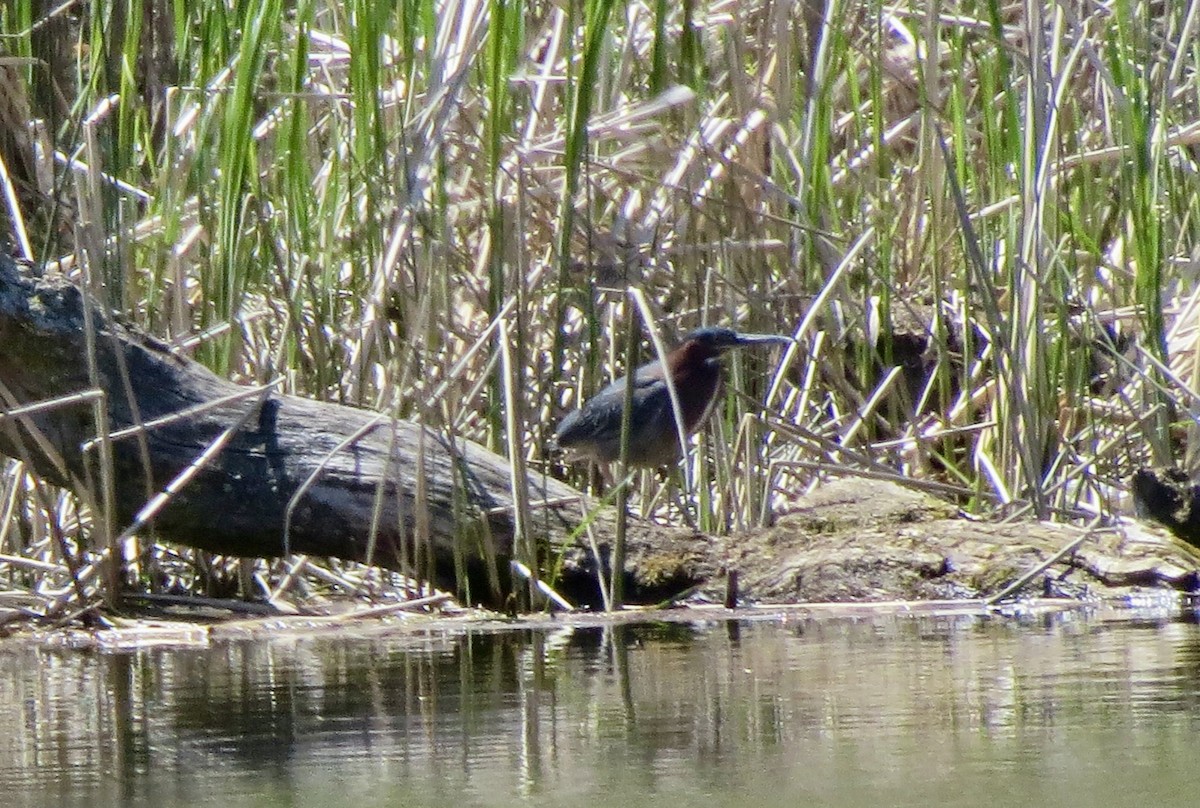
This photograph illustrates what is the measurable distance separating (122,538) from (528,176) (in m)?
1.57

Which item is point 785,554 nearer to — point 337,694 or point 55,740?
point 337,694

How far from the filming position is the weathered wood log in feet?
14.9

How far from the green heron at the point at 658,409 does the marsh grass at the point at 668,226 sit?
9 cm

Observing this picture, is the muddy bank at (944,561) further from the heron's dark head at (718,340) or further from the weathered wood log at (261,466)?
the heron's dark head at (718,340)

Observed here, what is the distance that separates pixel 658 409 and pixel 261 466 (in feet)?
4.06

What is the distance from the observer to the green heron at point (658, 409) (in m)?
5.18

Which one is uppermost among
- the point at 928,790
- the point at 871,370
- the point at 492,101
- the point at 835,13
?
the point at 835,13

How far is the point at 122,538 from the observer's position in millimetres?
4473

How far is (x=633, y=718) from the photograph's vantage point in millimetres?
2902

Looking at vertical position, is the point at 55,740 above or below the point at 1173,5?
below

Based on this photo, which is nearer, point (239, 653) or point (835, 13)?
point (239, 653)

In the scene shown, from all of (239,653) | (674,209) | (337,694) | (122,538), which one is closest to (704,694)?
(337,694)

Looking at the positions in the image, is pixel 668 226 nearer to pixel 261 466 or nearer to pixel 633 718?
pixel 261 466

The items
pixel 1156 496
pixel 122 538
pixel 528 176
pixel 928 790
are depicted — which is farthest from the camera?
pixel 528 176
